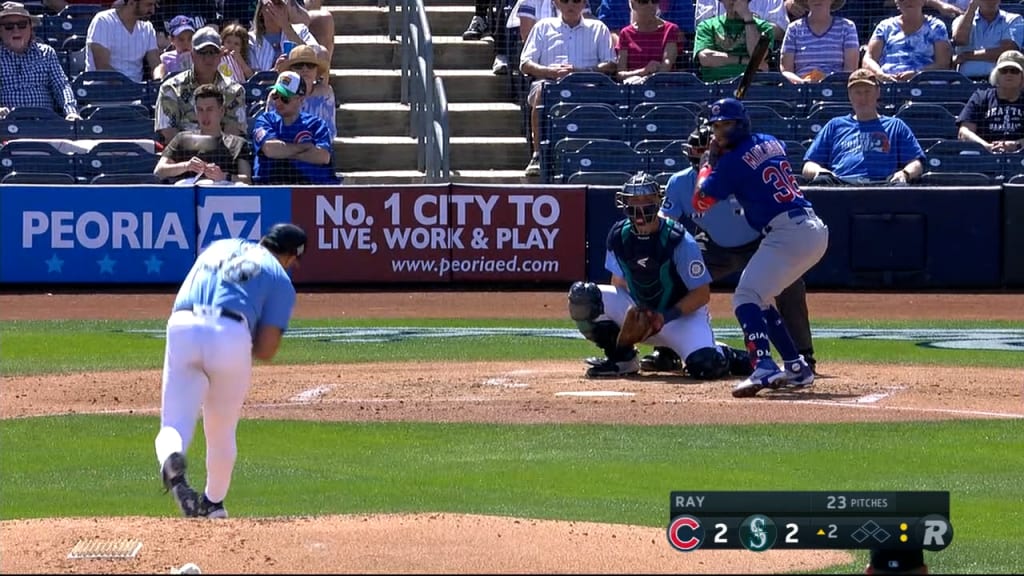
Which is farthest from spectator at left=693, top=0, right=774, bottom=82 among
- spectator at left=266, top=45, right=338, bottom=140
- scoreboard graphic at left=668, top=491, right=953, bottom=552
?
scoreboard graphic at left=668, top=491, right=953, bottom=552

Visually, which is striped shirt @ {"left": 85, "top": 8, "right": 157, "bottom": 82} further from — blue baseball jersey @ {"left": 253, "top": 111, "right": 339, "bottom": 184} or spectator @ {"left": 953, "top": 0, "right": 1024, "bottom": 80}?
spectator @ {"left": 953, "top": 0, "right": 1024, "bottom": 80}

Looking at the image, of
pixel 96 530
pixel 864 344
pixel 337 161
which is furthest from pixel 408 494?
pixel 337 161

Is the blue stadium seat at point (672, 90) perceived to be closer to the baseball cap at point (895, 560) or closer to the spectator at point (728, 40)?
the spectator at point (728, 40)

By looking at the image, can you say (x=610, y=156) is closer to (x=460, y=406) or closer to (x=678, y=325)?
(x=678, y=325)

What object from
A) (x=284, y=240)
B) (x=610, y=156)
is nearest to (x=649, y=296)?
(x=284, y=240)

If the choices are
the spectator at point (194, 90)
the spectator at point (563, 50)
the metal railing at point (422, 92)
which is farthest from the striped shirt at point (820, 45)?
the spectator at point (194, 90)
